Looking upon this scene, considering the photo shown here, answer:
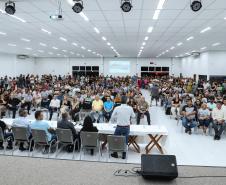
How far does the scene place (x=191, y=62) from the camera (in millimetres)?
29734

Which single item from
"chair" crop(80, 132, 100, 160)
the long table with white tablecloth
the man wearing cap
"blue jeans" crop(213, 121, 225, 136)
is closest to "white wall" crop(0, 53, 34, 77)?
the long table with white tablecloth

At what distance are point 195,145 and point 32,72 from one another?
3335 centimetres

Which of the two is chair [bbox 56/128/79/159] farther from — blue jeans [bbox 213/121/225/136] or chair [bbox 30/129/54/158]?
blue jeans [bbox 213/121/225/136]

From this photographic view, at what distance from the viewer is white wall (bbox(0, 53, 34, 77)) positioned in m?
29.5

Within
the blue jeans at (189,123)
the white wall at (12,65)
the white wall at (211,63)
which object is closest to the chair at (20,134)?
the blue jeans at (189,123)

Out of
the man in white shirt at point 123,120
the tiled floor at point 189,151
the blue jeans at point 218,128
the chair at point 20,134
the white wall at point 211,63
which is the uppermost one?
the white wall at point 211,63

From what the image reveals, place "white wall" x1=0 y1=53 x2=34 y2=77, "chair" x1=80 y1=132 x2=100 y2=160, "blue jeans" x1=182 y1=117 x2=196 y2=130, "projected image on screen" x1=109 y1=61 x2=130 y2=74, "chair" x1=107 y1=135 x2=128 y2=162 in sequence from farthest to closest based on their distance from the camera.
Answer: "projected image on screen" x1=109 y1=61 x2=130 y2=74 < "white wall" x1=0 y1=53 x2=34 y2=77 < "blue jeans" x1=182 y1=117 x2=196 y2=130 < "chair" x1=80 y1=132 x2=100 y2=160 < "chair" x1=107 y1=135 x2=128 y2=162

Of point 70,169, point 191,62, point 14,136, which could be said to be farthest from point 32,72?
point 70,169

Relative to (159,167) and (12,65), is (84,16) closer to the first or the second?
(159,167)

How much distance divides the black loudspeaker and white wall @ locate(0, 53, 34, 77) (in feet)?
94.0

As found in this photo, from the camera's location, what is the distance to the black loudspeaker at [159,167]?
345 centimetres

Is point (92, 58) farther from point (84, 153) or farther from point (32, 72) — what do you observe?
point (84, 153)

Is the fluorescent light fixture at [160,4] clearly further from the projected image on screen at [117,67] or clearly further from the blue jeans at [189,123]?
the projected image on screen at [117,67]

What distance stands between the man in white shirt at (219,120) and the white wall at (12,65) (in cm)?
2601
